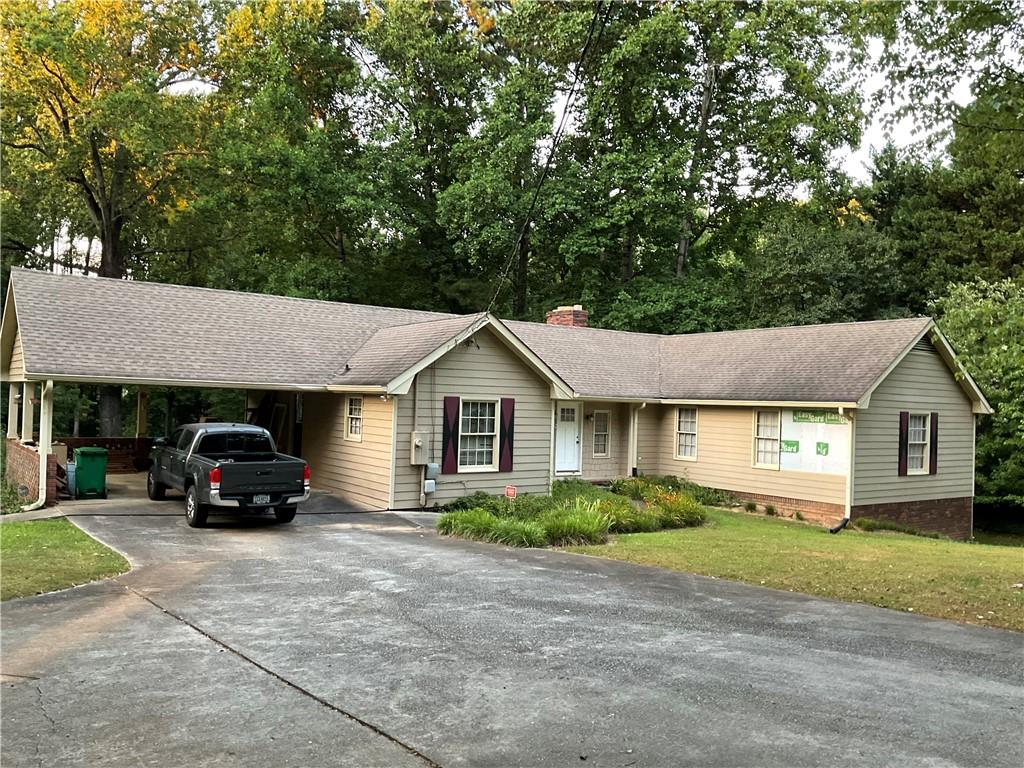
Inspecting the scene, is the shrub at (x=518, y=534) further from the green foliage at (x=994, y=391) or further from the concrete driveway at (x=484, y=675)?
the green foliage at (x=994, y=391)

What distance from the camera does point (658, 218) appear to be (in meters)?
34.5

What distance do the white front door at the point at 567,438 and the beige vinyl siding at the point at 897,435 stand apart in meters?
7.70

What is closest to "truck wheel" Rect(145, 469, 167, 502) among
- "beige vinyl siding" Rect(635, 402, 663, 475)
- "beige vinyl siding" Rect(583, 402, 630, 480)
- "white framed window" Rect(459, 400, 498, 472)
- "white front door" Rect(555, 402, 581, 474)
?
"white framed window" Rect(459, 400, 498, 472)

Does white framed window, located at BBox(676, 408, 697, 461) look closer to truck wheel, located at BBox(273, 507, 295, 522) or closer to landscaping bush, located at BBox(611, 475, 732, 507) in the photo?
landscaping bush, located at BBox(611, 475, 732, 507)

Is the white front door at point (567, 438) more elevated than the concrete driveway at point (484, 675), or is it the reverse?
the white front door at point (567, 438)

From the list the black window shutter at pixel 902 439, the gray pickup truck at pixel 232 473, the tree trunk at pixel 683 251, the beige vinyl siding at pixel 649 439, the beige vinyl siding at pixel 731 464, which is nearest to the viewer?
the gray pickup truck at pixel 232 473

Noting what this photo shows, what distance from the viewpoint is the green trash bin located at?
17.2 metres

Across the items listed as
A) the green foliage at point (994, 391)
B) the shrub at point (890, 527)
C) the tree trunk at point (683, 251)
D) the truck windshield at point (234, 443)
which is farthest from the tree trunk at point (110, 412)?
the green foliage at point (994, 391)

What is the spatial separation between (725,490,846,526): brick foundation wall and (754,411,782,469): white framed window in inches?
34.6

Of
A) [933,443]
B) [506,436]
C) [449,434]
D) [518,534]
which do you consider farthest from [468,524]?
[933,443]

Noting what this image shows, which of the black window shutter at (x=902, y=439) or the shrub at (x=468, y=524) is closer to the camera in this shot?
the shrub at (x=468, y=524)

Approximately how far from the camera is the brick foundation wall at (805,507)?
2000 cm

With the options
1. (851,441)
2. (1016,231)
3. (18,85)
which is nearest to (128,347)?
(851,441)

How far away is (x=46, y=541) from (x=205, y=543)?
7.39 feet
